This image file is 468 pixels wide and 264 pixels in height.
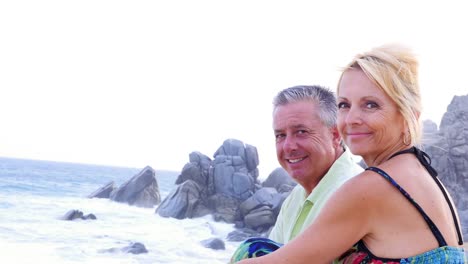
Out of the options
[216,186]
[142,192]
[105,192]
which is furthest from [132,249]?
[105,192]

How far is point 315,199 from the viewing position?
288 centimetres

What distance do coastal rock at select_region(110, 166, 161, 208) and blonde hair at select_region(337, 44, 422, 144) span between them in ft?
127

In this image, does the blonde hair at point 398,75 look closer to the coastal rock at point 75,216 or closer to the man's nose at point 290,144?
the man's nose at point 290,144

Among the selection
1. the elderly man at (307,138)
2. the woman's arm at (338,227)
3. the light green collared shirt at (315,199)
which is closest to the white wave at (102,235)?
the light green collared shirt at (315,199)

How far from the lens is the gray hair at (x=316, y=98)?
10.1 feet

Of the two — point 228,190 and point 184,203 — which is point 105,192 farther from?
point 228,190

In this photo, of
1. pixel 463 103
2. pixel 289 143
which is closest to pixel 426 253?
pixel 289 143

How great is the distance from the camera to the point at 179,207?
109 ft

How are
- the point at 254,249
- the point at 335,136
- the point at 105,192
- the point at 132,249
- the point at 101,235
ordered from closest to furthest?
the point at 254,249 < the point at 335,136 < the point at 132,249 < the point at 101,235 < the point at 105,192

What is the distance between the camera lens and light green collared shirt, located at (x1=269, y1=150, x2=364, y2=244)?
2816mm

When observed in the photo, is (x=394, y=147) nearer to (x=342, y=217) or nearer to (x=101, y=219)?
(x=342, y=217)

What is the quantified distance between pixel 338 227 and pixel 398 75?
1.88ft

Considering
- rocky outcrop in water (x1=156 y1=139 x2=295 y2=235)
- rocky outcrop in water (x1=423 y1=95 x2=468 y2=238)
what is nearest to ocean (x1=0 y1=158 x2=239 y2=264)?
rocky outcrop in water (x1=156 y1=139 x2=295 y2=235)

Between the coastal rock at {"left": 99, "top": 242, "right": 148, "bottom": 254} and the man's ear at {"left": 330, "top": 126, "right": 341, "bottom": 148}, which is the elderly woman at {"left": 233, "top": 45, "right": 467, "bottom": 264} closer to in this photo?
the man's ear at {"left": 330, "top": 126, "right": 341, "bottom": 148}
